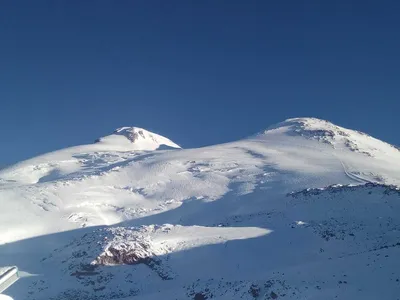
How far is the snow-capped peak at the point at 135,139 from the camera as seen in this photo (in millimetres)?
115375

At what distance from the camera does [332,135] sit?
87250 millimetres

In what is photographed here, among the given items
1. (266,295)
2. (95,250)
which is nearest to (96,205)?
(95,250)

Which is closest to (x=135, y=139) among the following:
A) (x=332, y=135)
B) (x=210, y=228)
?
(x=332, y=135)

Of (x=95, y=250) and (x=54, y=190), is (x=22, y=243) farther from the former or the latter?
(x=54, y=190)

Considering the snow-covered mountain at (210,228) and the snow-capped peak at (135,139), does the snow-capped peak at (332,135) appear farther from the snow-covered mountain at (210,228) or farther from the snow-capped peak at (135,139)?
the snow-capped peak at (135,139)

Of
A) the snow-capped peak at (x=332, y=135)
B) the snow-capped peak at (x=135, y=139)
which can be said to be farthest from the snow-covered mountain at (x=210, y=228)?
the snow-capped peak at (x=135, y=139)

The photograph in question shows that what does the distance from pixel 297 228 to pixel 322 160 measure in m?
36.2

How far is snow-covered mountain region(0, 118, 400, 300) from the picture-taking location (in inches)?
948

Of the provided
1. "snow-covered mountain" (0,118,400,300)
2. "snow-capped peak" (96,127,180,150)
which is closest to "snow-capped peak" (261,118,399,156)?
"snow-covered mountain" (0,118,400,300)

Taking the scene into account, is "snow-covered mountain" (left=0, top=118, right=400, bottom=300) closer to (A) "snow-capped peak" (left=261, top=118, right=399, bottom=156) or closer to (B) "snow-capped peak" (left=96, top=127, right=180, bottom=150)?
(A) "snow-capped peak" (left=261, top=118, right=399, bottom=156)

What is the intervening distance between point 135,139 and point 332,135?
55.9 meters

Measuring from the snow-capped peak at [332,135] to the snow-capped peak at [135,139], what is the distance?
35.4 m

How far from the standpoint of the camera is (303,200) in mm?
42938

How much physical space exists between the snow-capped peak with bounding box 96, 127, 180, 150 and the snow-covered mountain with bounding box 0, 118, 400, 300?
1640 inches
